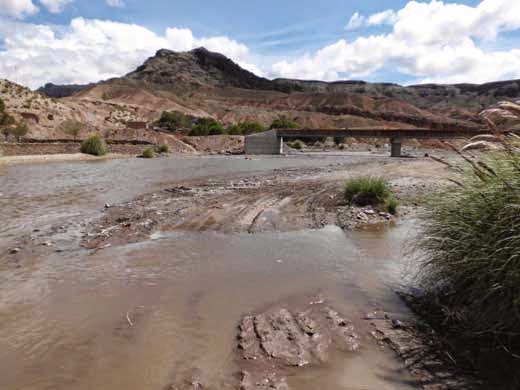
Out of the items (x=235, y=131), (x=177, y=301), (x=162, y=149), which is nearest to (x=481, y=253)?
(x=177, y=301)

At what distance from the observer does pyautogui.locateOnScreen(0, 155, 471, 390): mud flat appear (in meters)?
5.04

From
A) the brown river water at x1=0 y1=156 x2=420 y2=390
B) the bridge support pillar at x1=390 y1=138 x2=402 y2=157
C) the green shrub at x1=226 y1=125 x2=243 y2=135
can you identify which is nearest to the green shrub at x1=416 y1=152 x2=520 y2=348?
the brown river water at x1=0 y1=156 x2=420 y2=390

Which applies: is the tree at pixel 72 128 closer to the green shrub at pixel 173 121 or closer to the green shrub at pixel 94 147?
the green shrub at pixel 94 147

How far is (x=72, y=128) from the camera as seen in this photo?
77.6 m

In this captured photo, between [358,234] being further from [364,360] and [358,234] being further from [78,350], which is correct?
[78,350]

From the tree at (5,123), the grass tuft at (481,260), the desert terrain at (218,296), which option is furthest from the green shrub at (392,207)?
the tree at (5,123)

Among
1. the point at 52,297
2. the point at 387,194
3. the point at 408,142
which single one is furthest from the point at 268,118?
the point at 52,297

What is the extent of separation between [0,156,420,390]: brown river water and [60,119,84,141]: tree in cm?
6976

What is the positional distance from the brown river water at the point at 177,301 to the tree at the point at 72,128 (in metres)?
69.8

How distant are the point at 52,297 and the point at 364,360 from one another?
226 inches

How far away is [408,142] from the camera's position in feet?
382

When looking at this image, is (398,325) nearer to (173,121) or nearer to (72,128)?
(72,128)

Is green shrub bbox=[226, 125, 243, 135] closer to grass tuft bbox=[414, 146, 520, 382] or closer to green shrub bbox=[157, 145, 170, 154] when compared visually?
green shrub bbox=[157, 145, 170, 154]

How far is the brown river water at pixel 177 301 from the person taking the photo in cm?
506
